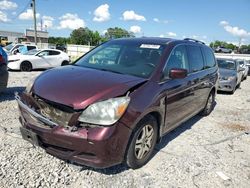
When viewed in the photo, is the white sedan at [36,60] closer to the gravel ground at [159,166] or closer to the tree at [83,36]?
the gravel ground at [159,166]

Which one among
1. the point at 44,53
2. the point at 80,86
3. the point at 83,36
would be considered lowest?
the point at 44,53

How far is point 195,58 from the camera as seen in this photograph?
5359 millimetres

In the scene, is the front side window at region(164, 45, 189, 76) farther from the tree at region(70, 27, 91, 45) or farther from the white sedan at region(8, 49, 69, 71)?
the tree at region(70, 27, 91, 45)

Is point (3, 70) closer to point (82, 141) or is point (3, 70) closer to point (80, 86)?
point (80, 86)

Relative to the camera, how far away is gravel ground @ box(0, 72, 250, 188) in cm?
326

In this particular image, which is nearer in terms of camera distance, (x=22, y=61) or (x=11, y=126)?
(x=11, y=126)

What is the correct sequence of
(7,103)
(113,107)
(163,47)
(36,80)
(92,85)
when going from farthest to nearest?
(7,103) → (163,47) → (36,80) → (92,85) → (113,107)

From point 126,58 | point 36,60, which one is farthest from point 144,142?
point 36,60

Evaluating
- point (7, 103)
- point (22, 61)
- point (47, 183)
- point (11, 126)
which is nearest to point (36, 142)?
point (47, 183)

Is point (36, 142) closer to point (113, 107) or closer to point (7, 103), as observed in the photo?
point (113, 107)

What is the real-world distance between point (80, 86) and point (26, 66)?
12.3 meters

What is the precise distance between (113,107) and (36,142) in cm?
103

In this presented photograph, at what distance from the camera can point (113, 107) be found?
3.00 m

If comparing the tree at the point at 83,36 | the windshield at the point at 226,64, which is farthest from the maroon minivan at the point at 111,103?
the tree at the point at 83,36
